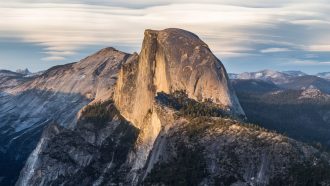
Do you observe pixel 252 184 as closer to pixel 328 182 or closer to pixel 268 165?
pixel 268 165

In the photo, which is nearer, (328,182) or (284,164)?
(328,182)

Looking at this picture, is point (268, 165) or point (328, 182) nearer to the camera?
point (328, 182)

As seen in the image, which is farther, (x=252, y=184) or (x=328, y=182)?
(x=252, y=184)

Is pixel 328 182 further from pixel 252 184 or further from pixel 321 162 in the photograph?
pixel 252 184

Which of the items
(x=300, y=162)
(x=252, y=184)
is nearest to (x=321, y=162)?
(x=300, y=162)

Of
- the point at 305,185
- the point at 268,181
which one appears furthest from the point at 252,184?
the point at 305,185

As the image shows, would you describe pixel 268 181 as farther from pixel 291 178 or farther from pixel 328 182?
pixel 328 182
